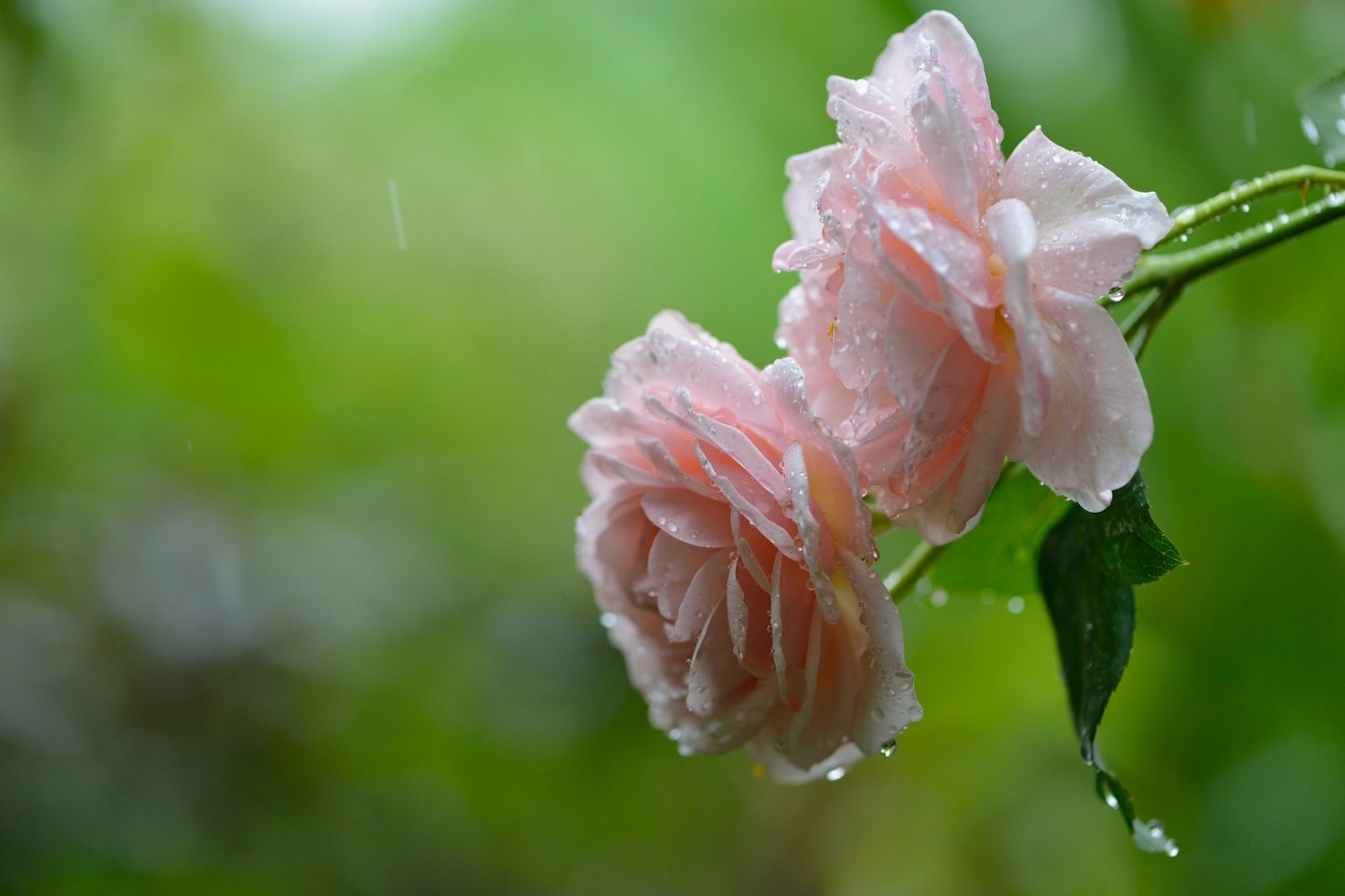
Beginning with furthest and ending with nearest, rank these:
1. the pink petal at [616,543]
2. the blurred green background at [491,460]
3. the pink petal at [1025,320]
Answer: the blurred green background at [491,460] → the pink petal at [616,543] → the pink petal at [1025,320]

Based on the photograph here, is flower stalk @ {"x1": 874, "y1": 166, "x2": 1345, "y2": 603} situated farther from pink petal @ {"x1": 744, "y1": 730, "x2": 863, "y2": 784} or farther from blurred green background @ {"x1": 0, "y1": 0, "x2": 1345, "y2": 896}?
blurred green background @ {"x1": 0, "y1": 0, "x2": 1345, "y2": 896}

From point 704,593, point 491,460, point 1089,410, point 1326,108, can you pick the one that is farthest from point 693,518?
point 491,460

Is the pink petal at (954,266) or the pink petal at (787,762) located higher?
the pink petal at (954,266)

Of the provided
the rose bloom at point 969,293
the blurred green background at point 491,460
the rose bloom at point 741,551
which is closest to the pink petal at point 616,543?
the rose bloom at point 741,551

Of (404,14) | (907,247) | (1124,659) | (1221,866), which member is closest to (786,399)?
(907,247)

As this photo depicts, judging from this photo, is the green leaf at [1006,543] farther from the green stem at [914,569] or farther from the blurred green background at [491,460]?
the blurred green background at [491,460]

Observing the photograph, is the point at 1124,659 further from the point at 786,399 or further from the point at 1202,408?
the point at 1202,408

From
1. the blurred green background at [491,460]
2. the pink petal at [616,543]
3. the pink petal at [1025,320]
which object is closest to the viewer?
the pink petal at [1025,320]
